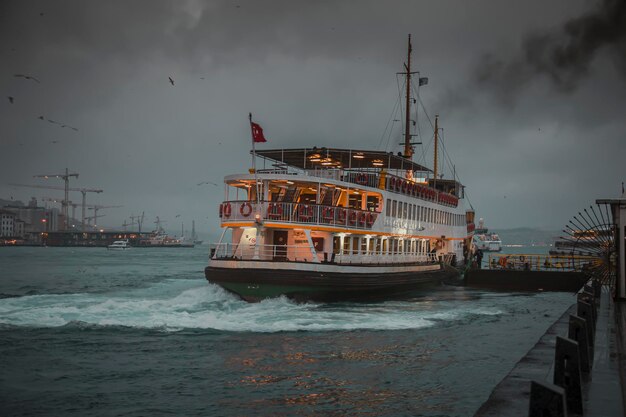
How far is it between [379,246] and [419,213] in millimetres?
4820

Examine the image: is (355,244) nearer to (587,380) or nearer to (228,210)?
(228,210)

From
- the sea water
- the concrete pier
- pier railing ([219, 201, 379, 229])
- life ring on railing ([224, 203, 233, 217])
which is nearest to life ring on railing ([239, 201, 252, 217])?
pier railing ([219, 201, 379, 229])

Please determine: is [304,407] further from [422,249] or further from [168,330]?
[422,249]

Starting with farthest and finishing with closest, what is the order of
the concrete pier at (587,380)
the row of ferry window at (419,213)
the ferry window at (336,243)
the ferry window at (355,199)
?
the row of ferry window at (419,213)
the ferry window at (355,199)
the ferry window at (336,243)
the concrete pier at (587,380)

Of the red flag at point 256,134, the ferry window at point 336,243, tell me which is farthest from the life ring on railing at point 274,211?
the ferry window at point 336,243

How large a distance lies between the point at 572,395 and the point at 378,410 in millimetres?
4493

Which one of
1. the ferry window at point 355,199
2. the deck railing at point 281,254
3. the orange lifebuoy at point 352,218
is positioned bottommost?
the deck railing at point 281,254

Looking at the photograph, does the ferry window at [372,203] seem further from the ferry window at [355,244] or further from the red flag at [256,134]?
the red flag at [256,134]

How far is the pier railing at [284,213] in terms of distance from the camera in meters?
Result: 25.0

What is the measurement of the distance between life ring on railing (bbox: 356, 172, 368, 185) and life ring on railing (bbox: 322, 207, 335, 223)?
383cm

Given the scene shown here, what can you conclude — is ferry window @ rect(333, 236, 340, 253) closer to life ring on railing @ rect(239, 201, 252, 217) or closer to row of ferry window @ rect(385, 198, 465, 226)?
row of ferry window @ rect(385, 198, 465, 226)

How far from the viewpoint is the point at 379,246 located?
106 ft

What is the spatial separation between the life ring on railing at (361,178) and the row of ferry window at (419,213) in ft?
6.34

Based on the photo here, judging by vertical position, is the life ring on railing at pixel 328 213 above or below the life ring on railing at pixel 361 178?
below
